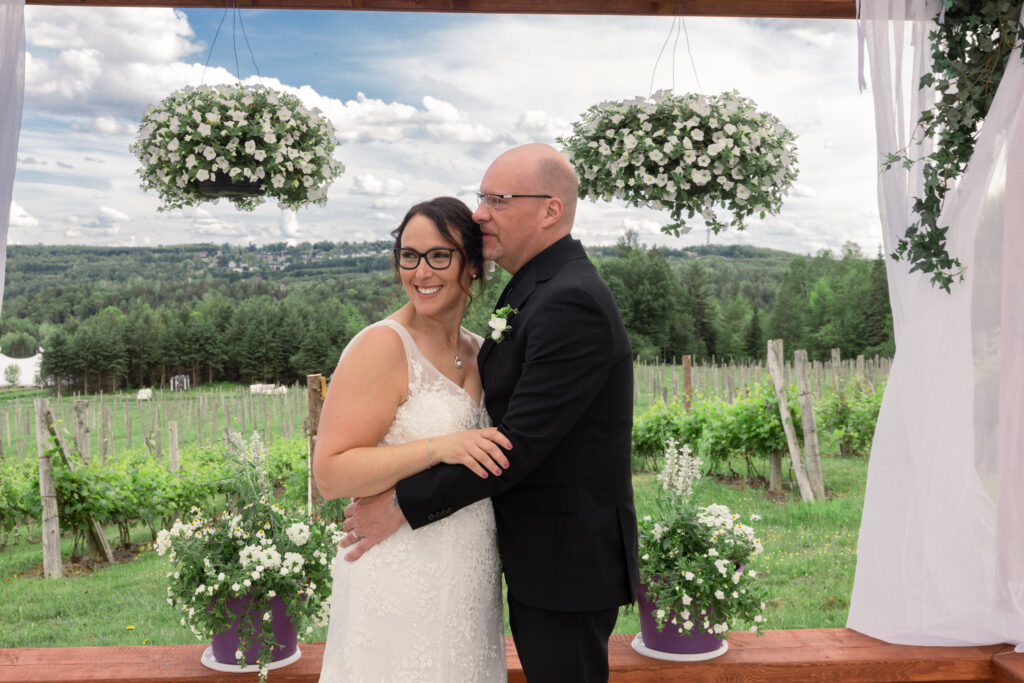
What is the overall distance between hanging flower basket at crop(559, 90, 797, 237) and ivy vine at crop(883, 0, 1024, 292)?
429mm

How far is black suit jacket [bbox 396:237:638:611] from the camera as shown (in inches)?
72.9

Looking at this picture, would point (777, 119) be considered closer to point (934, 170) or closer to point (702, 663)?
point (934, 170)

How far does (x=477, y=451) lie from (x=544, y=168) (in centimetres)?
74

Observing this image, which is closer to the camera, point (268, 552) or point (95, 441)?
point (268, 552)

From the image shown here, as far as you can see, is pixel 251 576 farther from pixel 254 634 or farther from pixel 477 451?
pixel 477 451

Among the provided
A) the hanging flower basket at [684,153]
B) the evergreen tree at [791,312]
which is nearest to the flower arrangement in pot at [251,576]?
the hanging flower basket at [684,153]

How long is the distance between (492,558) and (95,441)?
11407mm

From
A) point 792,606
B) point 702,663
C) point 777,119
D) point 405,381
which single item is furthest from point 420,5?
point 792,606

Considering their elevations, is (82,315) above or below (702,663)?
above

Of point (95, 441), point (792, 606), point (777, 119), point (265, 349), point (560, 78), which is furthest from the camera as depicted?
point (560, 78)

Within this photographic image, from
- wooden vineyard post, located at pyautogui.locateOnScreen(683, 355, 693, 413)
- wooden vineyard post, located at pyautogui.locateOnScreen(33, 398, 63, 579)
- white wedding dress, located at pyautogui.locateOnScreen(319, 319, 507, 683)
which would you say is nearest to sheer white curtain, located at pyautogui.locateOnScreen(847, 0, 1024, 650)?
white wedding dress, located at pyautogui.locateOnScreen(319, 319, 507, 683)

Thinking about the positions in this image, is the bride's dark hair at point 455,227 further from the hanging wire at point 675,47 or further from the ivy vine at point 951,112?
the ivy vine at point 951,112

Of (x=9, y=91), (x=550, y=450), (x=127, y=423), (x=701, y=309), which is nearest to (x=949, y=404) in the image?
(x=550, y=450)

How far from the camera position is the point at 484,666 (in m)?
2.02
